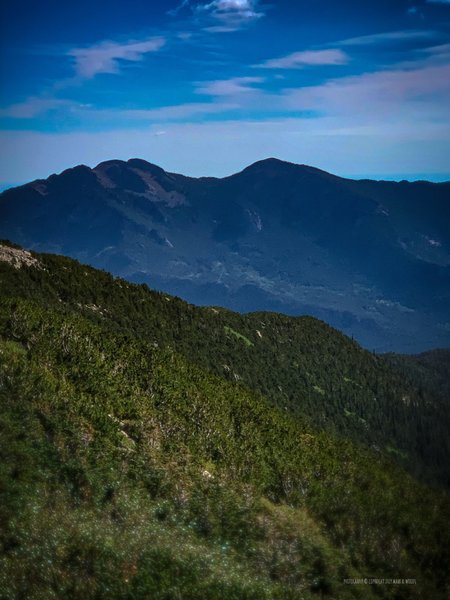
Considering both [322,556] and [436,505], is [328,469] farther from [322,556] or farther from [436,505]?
[322,556]

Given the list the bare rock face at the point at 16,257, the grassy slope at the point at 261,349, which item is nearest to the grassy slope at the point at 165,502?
the grassy slope at the point at 261,349

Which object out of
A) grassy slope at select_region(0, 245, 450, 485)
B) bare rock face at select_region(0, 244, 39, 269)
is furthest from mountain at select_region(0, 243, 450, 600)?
bare rock face at select_region(0, 244, 39, 269)

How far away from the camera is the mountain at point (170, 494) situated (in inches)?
1188

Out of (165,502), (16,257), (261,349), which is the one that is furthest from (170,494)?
(261,349)

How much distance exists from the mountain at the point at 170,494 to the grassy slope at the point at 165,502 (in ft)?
0.32

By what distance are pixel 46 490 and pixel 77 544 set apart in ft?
13.8

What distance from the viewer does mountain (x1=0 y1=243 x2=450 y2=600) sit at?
3017cm

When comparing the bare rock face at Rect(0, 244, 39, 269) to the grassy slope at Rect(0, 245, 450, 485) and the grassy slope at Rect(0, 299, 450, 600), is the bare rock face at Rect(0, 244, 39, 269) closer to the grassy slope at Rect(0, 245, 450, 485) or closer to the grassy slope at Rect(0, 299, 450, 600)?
the grassy slope at Rect(0, 245, 450, 485)

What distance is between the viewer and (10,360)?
41.9m

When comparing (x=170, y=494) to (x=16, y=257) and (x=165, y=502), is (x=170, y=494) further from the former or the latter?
(x=16, y=257)

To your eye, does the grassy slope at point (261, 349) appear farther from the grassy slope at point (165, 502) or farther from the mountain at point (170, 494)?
the grassy slope at point (165, 502)

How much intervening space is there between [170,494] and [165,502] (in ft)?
2.33

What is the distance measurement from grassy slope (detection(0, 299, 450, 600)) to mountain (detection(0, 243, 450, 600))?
0.32ft

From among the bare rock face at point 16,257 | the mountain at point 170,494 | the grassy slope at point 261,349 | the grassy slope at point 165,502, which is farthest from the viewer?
the grassy slope at point 261,349
